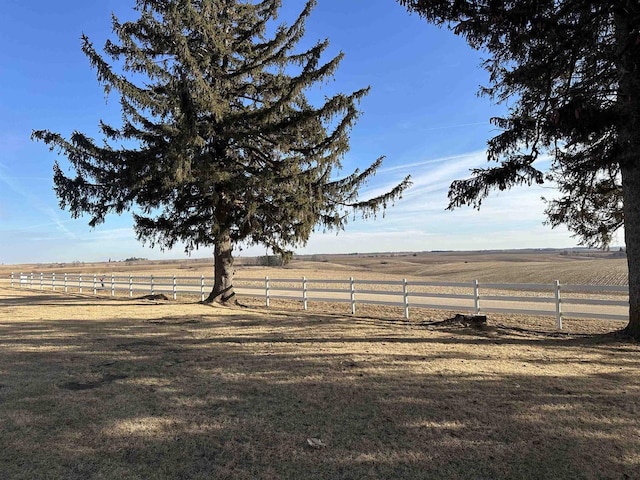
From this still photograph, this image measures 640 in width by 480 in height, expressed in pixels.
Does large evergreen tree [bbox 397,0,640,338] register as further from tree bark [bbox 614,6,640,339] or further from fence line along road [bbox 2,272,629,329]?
fence line along road [bbox 2,272,629,329]

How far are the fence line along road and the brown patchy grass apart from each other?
2.59 meters

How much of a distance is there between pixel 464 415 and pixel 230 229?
37.3 feet

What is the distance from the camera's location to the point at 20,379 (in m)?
5.45

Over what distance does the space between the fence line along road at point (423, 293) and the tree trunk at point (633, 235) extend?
2.12 feet

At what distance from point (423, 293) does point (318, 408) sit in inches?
327

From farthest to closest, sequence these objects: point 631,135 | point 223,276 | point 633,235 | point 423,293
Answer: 1. point 223,276
2. point 423,293
3. point 633,235
4. point 631,135

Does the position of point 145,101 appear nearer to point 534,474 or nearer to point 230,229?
point 230,229

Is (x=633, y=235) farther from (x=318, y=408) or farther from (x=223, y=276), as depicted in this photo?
(x=223, y=276)

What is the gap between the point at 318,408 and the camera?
443 cm

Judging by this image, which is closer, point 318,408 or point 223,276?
point 318,408

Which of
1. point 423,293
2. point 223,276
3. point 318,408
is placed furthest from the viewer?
point 223,276

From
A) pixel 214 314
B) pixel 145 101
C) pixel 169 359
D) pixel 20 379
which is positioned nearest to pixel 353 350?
pixel 169 359

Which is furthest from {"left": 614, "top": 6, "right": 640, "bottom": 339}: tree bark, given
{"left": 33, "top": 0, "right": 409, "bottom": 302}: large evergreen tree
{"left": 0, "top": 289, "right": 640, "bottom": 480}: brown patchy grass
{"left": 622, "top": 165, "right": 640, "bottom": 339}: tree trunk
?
{"left": 33, "top": 0, "right": 409, "bottom": 302}: large evergreen tree

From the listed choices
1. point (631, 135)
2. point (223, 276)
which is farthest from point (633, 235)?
point (223, 276)
